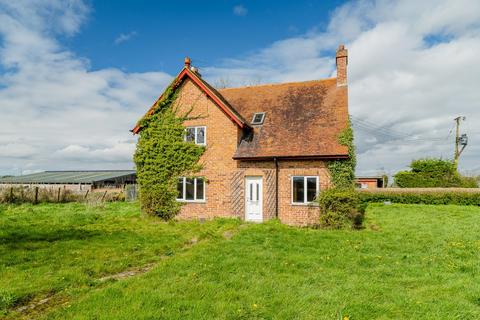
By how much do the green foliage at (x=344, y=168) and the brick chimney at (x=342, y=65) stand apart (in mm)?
4277

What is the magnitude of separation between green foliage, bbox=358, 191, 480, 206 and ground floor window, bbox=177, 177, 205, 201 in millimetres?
15731

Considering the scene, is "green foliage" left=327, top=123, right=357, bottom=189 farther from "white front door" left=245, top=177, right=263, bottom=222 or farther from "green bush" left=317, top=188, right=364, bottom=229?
"white front door" left=245, top=177, right=263, bottom=222

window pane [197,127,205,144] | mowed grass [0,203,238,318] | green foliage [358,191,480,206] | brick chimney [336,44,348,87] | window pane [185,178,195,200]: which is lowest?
mowed grass [0,203,238,318]

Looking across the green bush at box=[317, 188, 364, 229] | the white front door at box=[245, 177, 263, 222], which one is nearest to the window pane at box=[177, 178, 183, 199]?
the white front door at box=[245, 177, 263, 222]

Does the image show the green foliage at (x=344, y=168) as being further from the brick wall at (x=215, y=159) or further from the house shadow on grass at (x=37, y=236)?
the house shadow on grass at (x=37, y=236)

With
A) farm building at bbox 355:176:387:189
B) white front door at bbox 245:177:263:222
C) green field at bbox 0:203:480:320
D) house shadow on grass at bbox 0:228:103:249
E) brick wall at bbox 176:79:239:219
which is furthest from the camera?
farm building at bbox 355:176:387:189

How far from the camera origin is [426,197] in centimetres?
2750

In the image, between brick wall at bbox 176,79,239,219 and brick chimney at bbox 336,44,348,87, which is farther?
brick chimney at bbox 336,44,348,87

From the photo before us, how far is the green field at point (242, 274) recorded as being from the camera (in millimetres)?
5527

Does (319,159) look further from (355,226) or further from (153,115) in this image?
(153,115)

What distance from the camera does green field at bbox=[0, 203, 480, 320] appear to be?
553 cm

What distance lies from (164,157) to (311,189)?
8.35 m

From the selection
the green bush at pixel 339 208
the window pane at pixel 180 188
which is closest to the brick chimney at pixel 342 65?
the green bush at pixel 339 208

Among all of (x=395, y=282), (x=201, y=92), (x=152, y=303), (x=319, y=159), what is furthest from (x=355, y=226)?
(x=152, y=303)
